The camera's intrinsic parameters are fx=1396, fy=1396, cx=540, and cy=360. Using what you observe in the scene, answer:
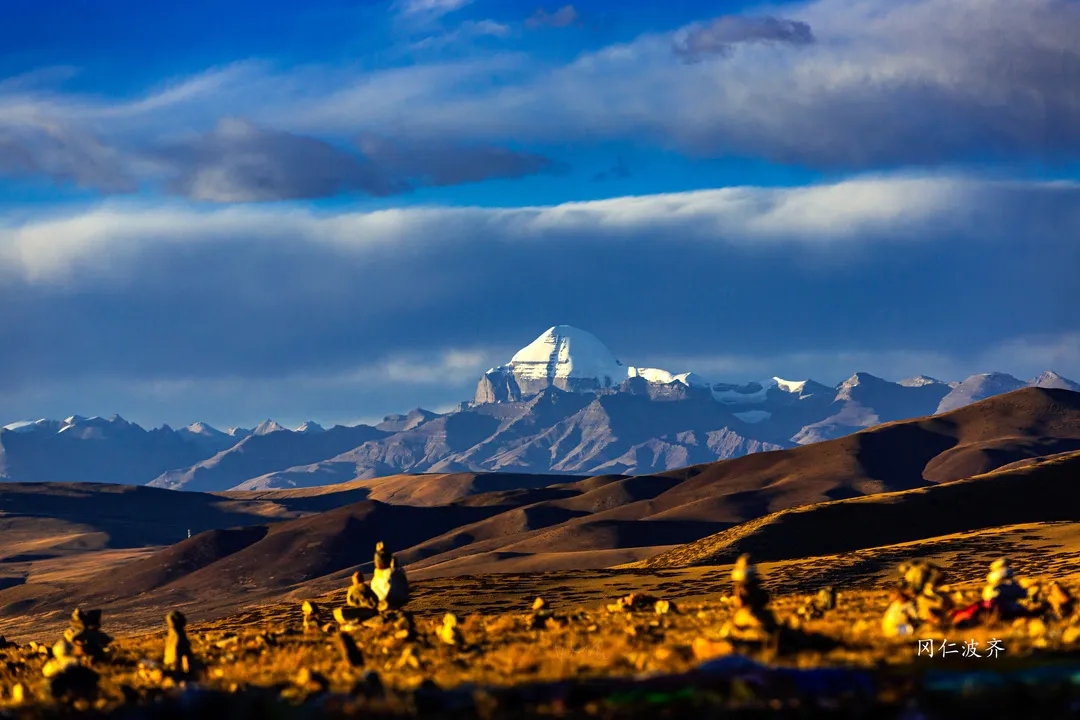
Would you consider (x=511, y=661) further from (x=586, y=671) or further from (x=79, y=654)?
(x=79, y=654)

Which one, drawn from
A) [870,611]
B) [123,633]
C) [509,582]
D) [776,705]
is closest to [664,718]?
[776,705]

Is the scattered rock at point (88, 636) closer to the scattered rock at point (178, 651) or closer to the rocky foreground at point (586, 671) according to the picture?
the rocky foreground at point (586, 671)

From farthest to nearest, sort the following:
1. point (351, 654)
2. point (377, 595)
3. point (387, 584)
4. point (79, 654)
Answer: point (377, 595)
point (387, 584)
point (79, 654)
point (351, 654)

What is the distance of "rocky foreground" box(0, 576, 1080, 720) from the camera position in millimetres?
22625

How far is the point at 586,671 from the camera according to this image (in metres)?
29.6

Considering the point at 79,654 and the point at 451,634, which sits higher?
the point at 79,654

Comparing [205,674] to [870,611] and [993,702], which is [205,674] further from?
[993,702]

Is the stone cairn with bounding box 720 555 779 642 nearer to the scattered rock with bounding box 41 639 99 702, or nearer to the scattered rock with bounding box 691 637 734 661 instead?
the scattered rock with bounding box 691 637 734 661

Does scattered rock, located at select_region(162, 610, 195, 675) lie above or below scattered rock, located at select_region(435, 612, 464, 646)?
above

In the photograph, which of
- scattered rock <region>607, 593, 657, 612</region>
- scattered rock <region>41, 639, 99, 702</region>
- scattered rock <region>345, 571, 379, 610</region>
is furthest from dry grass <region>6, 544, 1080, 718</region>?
scattered rock <region>345, 571, 379, 610</region>

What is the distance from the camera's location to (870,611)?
42.2 metres

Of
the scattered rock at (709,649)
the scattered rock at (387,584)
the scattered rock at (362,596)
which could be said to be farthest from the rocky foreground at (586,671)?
the scattered rock at (362,596)

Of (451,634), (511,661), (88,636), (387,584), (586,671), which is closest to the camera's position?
(586,671)

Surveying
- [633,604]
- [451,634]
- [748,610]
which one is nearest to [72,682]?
[451,634]
